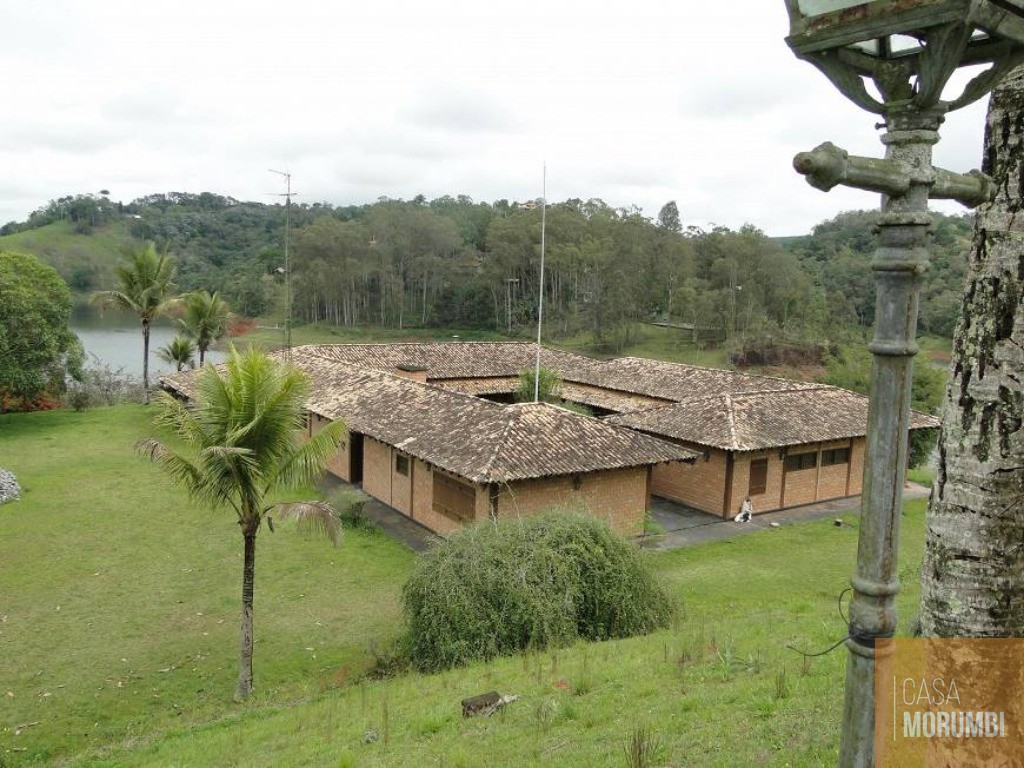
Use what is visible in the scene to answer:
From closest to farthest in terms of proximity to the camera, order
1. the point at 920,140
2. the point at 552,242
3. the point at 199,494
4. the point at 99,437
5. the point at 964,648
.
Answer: the point at 920,140 → the point at 964,648 → the point at 199,494 → the point at 99,437 → the point at 552,242

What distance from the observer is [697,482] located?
21.0 meters

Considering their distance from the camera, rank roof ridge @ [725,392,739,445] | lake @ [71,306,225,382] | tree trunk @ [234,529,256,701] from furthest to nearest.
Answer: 1. lake @ [71,306,225,382]
2. roof ridge @ [725,392,739,445]
3. tree trunk @ [234,529,256,701]

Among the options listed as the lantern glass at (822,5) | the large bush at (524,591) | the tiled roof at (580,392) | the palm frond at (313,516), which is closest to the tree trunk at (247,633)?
the palm frond at (313,516)

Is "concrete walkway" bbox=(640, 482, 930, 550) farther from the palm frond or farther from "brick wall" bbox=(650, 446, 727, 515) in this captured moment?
the palm frond

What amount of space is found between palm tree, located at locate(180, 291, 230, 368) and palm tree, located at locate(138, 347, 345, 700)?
28.1 meters

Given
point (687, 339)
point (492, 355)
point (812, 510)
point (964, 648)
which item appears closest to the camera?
point (964, 648)

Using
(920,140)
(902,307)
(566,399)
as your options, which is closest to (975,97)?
(920,140)

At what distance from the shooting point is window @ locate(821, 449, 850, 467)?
21812 millimetres

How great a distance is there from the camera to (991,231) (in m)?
3.96

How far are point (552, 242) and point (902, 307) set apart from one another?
200 feet

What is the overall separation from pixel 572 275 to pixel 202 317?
32507 mm

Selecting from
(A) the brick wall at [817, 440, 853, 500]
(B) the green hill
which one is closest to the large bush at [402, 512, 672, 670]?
(A) the brick wall at [817, 440, 853, 500]

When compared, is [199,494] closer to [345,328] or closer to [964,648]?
[964,648]

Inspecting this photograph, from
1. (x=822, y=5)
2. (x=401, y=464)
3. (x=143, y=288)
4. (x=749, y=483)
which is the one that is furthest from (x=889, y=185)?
(x=143, y=288)
